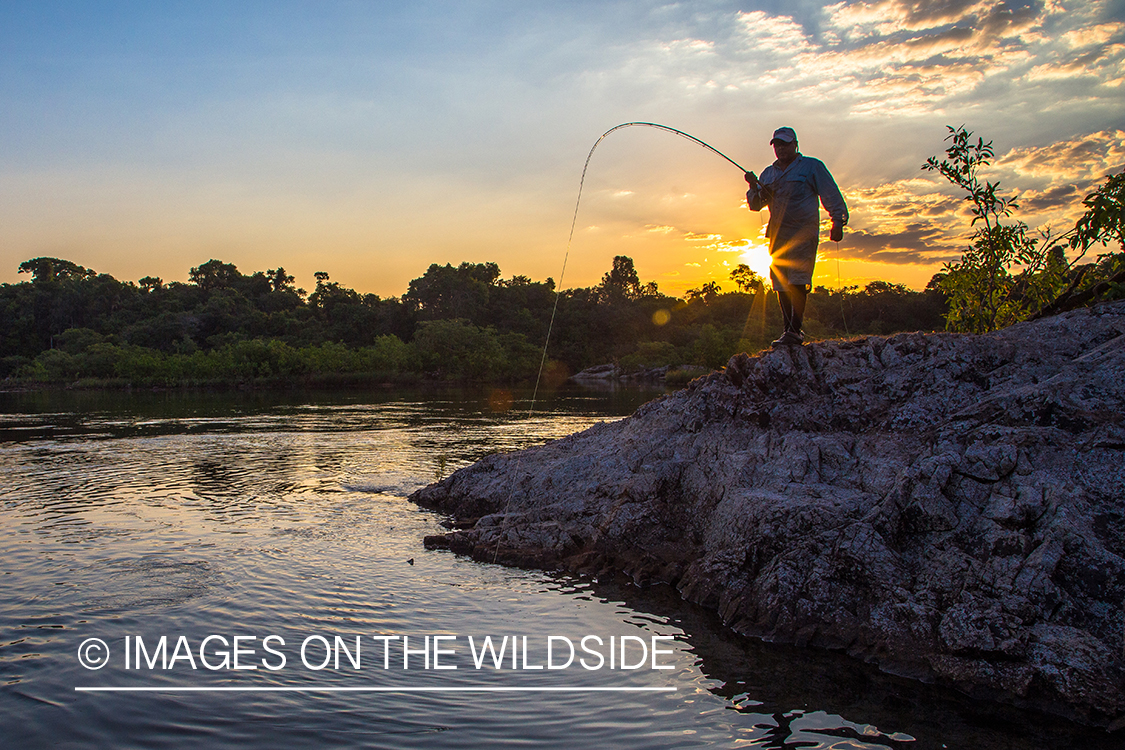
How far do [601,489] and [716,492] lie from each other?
191cm

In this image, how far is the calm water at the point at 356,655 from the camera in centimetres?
507

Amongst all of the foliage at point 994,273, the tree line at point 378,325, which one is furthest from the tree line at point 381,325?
the foliage at point 994,273

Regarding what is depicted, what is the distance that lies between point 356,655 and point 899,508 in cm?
516

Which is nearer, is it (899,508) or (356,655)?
(356,655)

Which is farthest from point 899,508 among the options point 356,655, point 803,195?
point 356,655

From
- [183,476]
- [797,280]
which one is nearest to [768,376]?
[797,280]

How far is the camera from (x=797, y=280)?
367 inches

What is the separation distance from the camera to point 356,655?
6398 millimetres

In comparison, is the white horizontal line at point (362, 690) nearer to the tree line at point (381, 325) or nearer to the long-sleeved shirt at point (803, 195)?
the long-sleeved shirt at point (803, 195)

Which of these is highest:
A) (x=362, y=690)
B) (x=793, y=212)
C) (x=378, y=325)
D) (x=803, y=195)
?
(x=378, y=325)

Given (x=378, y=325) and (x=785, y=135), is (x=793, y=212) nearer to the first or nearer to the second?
(x=785, y=135)

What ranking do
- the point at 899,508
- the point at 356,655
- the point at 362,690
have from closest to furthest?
the point at 362,690 → the point at 356,655 → the point at 899,508

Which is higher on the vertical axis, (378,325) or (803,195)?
(378,325)

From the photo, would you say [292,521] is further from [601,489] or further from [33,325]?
[33,325]
